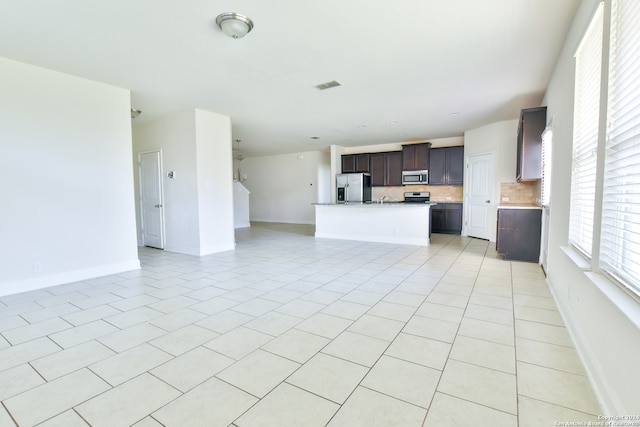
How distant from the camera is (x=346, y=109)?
17.5 feet

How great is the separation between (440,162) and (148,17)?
7.26 m

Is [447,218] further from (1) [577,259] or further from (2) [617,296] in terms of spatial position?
(2) [617,296]

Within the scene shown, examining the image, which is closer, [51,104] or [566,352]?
[566,352]

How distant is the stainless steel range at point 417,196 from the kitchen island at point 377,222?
84.0 inches

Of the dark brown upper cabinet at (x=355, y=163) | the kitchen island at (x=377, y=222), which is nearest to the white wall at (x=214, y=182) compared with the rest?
the kitchen island at (x=377, y=222)

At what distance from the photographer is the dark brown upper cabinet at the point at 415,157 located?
8.22 meters

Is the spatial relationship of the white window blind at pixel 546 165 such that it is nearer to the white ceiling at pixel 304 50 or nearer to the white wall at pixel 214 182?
the white ceiling at pixel 304 50

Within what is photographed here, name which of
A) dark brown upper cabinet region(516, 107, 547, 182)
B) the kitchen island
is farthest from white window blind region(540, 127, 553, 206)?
the kitchen island

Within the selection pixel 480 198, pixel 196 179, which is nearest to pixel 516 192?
pixel 480 198

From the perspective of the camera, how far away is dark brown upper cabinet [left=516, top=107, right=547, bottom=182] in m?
4.29

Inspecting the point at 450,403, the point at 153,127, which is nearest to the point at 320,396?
the point at 450,403

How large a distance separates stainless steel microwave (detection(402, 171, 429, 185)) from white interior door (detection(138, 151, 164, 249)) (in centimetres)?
622

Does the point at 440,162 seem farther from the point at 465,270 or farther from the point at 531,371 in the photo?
the point at 531,371

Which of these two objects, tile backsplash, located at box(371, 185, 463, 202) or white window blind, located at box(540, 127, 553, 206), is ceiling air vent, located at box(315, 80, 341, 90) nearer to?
white window blind, located at box(540, 127, 553, 206)
